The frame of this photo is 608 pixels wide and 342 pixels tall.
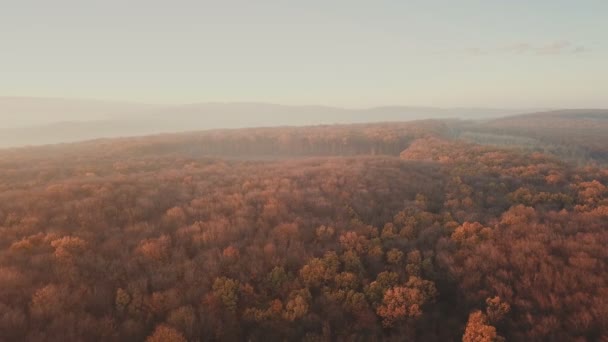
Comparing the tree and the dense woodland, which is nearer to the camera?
the tree

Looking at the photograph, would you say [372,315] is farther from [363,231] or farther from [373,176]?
[373,176]

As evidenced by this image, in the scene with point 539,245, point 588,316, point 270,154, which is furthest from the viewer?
point 270,154

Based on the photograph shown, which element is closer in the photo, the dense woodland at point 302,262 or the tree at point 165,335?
the tree at point 165,335

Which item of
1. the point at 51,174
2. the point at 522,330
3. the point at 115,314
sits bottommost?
the point at 522,330

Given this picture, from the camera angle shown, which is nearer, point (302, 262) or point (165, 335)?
point (165, 335)

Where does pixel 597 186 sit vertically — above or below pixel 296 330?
above

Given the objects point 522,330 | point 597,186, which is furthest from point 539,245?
point 597,186

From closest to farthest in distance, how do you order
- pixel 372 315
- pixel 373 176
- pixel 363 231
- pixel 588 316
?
pixel 588 316 → pixel 372 315 → pixel 363 231 → pixel 373 176

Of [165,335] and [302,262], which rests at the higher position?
[302,262]
